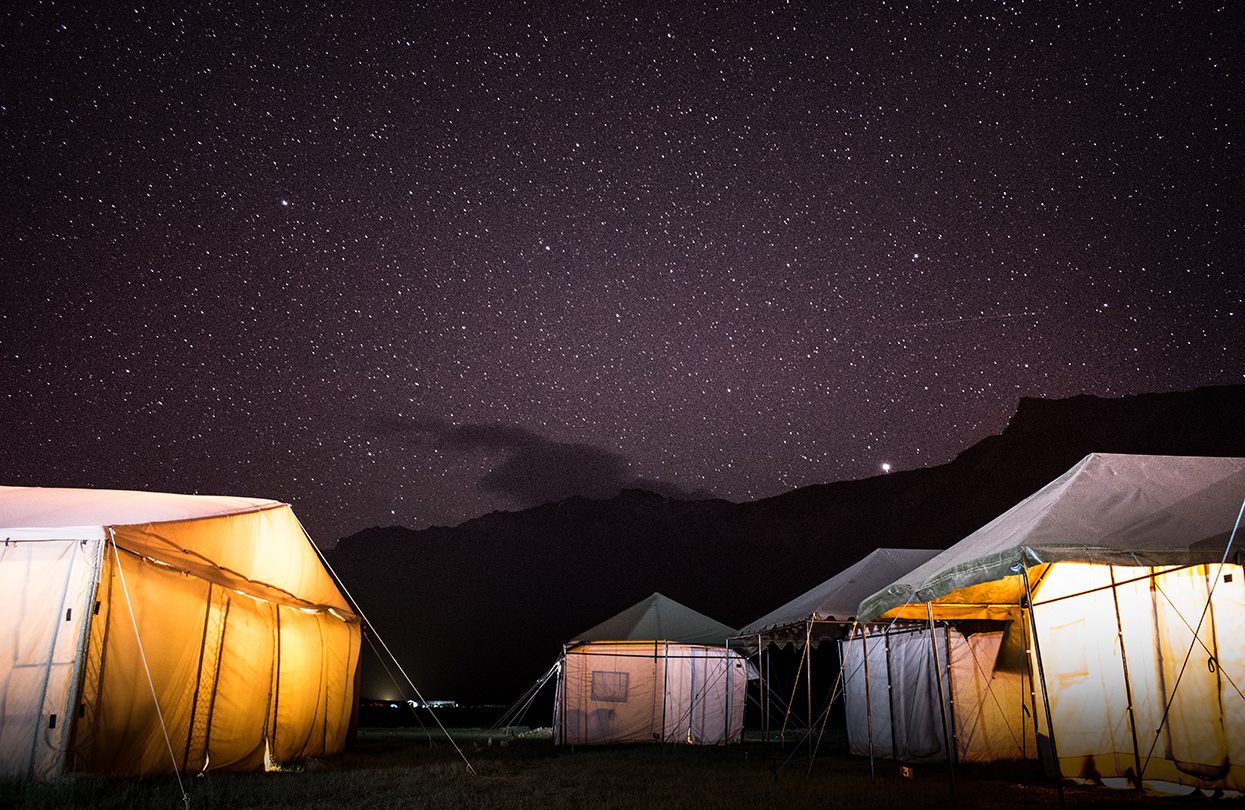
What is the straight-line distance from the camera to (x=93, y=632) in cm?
720

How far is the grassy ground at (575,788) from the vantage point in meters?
6.65

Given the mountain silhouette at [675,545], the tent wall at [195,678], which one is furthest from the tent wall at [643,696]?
the mountain silhouette at [675,545]

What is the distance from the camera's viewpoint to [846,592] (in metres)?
13.0

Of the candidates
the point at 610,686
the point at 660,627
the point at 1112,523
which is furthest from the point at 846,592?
the point at 610,686

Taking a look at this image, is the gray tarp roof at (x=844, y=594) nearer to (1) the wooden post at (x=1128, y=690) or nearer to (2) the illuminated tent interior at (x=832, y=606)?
(2) the illuminated tent interior at (x=832, y=606)

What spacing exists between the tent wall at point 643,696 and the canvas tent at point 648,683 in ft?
0.08

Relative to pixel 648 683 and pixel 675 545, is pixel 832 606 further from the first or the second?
pixel 675 545

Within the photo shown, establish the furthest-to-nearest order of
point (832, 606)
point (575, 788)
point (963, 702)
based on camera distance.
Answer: point (832, 606) < point (963, 702) < point (575, 788)

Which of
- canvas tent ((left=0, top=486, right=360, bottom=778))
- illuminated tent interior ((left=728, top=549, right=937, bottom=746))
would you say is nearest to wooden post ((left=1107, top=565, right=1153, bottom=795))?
illuminated tent interior ((left=728, top=549, right=937, bottom=746))

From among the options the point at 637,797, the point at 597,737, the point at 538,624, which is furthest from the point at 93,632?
the point at 538,624

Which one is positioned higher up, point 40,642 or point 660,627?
point 40,642

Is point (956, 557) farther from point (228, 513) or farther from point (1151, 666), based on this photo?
point (228, 513)

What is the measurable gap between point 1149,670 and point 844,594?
568 centimetres

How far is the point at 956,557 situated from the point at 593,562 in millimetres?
69256
